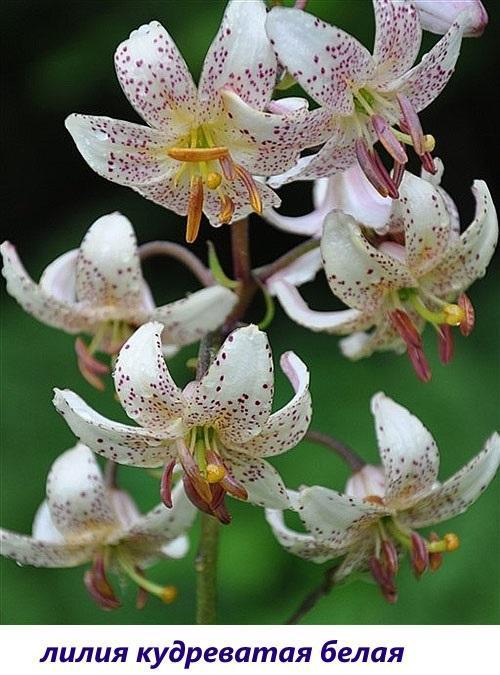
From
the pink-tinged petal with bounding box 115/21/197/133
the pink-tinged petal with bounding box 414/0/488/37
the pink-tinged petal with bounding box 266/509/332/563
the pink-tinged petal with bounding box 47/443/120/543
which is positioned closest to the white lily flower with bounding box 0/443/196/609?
the pink-tinged petal with bounding box 47/443/120/543

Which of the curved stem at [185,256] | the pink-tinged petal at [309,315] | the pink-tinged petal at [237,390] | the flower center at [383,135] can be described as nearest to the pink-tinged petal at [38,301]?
the curved stem at [185,256]

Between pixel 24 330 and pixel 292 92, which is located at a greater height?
pixel 292 92

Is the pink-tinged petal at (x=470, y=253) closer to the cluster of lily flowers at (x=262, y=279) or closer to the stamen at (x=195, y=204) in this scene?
the cluster of lily flowers at (x=262, y=279)

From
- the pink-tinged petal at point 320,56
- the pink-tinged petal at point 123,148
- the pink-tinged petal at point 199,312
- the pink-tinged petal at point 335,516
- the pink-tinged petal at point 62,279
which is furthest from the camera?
the pink-tinged petal at point 62,279

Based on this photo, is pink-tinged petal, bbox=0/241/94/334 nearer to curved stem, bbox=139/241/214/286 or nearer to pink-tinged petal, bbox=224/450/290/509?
curved stem, bbox=139/241/214/286
